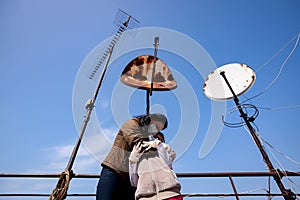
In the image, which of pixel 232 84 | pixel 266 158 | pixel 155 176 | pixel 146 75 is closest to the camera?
pixel 155 176

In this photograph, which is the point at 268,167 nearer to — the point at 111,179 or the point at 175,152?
the point at 175,152

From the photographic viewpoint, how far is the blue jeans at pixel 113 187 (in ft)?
4.09

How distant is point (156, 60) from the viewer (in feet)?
6.04

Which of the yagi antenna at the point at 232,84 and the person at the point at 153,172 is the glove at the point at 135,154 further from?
the yagi antenna at the point at 232,84

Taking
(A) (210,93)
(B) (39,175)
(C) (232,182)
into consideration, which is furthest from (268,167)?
(B) (39,175)

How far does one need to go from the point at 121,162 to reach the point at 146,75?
0.78m

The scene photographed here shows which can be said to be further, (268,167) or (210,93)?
(210,93)

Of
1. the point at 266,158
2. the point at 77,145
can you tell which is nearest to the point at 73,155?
the point at 77,145

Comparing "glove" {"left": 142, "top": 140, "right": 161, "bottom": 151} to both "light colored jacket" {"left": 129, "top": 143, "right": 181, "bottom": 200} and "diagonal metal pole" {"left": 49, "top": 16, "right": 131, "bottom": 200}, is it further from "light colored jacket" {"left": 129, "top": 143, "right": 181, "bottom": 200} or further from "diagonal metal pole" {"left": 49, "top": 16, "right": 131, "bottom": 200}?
"diagonal metal pole" {"left": 49, "top": 16, "right": 131, "bottom": 200}

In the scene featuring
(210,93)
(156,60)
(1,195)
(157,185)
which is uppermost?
(210,93)

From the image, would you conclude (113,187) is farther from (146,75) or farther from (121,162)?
(146,75)

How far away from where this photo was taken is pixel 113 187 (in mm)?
1262

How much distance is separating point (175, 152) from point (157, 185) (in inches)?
11.6

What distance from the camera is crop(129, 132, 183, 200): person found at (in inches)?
41.9
